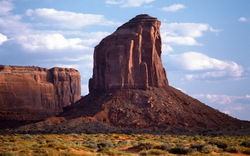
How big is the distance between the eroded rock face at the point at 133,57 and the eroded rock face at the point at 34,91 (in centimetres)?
3015

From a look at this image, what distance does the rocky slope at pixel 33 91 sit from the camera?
92.9m

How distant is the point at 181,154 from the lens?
22938 mm

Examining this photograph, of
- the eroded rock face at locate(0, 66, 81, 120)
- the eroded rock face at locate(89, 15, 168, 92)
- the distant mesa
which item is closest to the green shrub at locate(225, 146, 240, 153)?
the distant mesa

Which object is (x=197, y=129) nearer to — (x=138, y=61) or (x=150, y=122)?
(x=150, y=122)

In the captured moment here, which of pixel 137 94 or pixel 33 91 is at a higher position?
pixel 33 91

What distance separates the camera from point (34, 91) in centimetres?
10250

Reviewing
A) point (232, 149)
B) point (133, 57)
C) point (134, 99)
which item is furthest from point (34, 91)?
point (232, 149)

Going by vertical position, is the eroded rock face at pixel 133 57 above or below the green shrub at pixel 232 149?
above

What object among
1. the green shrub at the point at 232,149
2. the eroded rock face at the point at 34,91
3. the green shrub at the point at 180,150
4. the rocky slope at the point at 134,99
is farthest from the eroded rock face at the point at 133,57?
the green shrub at the point at 180,150

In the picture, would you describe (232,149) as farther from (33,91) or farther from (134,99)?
(33,91)

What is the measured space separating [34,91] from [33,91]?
1.36ft

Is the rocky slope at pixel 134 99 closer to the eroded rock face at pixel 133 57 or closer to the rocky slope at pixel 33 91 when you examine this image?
the eroded rock face at pixel 133 57

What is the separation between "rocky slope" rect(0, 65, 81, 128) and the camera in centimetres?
9294

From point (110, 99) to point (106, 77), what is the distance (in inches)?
230
